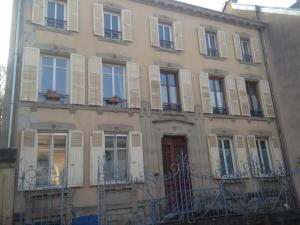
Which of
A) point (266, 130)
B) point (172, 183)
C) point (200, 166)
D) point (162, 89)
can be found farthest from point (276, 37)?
point (172, 183)

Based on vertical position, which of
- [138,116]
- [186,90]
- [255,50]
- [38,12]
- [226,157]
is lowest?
[226,157]

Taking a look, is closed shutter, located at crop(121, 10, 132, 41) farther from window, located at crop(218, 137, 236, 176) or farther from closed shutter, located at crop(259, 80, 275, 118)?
closed shutter, located at crop(259, 80, 275, 118)

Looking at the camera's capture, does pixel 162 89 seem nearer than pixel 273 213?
No

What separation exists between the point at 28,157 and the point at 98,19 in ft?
19.0

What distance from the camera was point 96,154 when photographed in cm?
975

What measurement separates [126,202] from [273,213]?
15.5 ft

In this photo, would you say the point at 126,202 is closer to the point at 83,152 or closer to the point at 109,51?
the point at 83,152

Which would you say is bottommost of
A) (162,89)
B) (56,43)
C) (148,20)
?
(162,89)

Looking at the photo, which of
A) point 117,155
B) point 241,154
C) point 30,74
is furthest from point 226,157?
point 30,74

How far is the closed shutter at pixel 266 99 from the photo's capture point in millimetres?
13961

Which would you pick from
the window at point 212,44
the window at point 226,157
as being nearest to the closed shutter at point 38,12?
the window at point 212,44

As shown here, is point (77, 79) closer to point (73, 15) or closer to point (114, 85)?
point (114, 85)

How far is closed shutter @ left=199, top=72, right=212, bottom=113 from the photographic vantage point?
12383 mm

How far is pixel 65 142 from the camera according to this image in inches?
380
